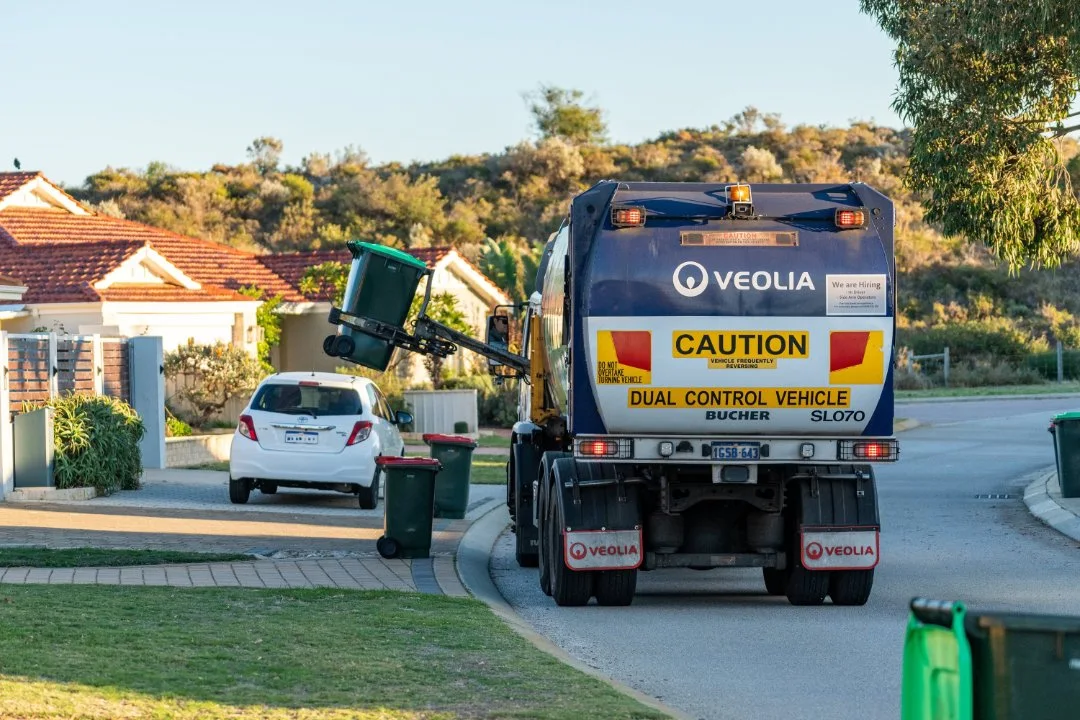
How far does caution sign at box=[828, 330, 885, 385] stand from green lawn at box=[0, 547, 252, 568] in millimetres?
5464

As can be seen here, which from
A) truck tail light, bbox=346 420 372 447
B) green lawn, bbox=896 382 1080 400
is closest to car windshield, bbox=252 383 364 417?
truck tail light, bbox=346 420 372 447

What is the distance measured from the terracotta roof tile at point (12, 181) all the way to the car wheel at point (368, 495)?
20998 millimetres

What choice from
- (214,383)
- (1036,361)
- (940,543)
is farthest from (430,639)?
(1036,361)

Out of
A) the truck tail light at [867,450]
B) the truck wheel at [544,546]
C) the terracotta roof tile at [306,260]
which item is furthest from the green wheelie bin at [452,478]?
the terracotta roof tile at [306,260]

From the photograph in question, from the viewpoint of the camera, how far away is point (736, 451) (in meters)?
11.5

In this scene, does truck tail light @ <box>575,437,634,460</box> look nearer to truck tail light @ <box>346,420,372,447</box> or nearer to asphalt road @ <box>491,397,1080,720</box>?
asphalt road @ <box>491,397,1080,720</box>

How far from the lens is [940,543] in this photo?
1638 cm

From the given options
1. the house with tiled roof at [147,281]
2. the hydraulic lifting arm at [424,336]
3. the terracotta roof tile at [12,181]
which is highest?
the terracotta roof tile at [12,181]

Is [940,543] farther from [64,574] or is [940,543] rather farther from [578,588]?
[64,574]

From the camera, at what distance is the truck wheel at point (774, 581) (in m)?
12.9

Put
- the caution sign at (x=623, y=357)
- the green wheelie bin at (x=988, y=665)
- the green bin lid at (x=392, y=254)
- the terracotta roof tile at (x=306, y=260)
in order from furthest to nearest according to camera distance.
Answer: the terracotta roof tile at (x=306, y=260) < the green bin lid at (x=392, y=254) < the caution sign at (x=623, y=357) < the green wheelie bin at (x=988, y=665)

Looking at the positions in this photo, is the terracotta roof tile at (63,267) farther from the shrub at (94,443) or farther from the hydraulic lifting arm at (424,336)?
the hydraulic lifting arm at (424,336)

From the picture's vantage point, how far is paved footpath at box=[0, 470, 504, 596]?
40.8ft

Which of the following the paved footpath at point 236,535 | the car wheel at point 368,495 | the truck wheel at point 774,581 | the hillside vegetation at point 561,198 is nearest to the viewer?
the paved footpath at point 236,535
